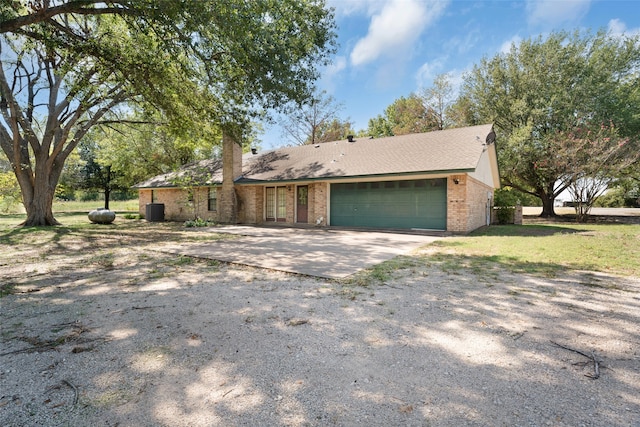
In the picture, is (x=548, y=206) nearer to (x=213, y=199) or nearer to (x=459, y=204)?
(x=459, y=204)

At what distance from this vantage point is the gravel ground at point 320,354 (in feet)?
6.17

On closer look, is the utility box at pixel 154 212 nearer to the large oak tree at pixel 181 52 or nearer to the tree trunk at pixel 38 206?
the tree trunk at pixel 38 206

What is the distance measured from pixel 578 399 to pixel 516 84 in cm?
2407

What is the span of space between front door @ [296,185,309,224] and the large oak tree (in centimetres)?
568

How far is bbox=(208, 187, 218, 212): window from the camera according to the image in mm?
18172

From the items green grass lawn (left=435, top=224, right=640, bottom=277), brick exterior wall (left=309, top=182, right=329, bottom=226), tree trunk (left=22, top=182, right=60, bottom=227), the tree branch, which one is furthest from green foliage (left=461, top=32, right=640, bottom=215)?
tree trunk (left=22, top=182, right=60, bottom=227)

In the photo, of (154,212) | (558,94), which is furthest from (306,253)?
(558,94)

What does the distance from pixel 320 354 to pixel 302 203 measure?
43.7 feet

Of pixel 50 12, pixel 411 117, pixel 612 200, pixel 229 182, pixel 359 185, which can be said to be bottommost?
pixel 612 200

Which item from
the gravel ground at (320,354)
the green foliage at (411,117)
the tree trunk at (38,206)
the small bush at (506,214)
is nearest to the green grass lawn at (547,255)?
the gravel ground at (320,354)

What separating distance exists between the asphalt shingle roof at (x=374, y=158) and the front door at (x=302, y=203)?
3.05ft

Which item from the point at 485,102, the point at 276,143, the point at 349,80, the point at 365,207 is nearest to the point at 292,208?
the point at 365,207

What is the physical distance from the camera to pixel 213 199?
18328 mm

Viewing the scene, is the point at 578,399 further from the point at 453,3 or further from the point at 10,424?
the point at 453,3
